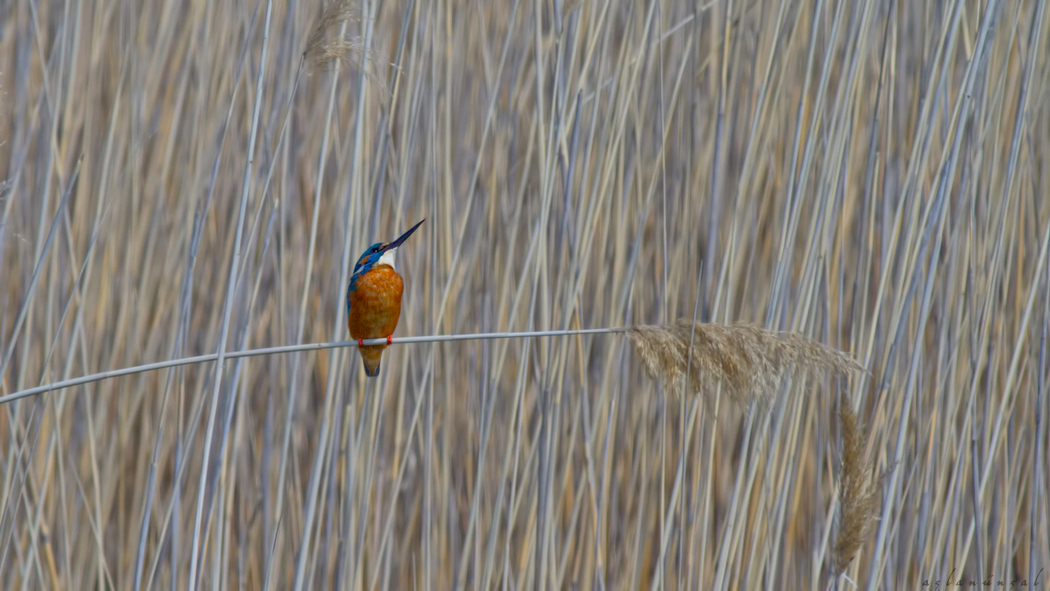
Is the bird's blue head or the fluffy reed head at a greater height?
the fluffy reed head

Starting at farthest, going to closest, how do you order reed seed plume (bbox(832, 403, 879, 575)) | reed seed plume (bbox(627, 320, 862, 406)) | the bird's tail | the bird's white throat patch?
the bird's white throat patch < the bird's tail < reed seed plume (bbox(832, 403, 879, 575)) < reed seed plume (bbox(627, 320, 862, 406))

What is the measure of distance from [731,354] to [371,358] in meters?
0.76

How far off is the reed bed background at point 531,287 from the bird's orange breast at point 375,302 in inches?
2.3

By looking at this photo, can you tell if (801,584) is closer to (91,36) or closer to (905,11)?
(905,11)

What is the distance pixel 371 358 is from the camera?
5.65 ft

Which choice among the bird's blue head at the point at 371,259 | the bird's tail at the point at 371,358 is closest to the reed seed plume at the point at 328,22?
the bird's blue head at the point at 371,259

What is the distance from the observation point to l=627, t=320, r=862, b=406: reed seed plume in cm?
127

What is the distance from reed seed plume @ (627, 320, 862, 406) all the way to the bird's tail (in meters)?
0.61

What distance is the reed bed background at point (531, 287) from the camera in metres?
1.75

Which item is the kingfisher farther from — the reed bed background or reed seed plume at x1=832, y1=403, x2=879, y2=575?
reed seed plume at x1=832, y1=403, x2=879, y2=575

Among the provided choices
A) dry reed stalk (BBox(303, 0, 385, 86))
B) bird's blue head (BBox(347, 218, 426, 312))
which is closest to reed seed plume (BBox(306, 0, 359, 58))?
dry reed stalk (BBox(303, 0, 385, 86))

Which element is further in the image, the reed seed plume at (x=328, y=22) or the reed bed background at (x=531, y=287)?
the reed bed background at (x=531, y=287)

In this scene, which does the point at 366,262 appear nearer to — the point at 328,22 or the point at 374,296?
the point at 374,296

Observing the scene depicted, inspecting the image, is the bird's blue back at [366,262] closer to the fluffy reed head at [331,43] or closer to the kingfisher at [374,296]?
the kingfisher at [374,296]
